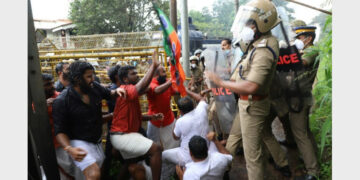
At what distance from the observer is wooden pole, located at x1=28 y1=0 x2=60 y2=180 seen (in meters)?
2.28

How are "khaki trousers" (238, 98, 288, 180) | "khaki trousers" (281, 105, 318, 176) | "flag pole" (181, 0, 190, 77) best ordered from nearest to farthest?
"khaki trousers" (238, 98, 288, 180) < "khaki trousers" (281, 105, 318, 176) < "flag pole" (181, 0, 190, 77)

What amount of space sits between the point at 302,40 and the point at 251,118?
1.63 meters

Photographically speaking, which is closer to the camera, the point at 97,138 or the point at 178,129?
the point at 97,138

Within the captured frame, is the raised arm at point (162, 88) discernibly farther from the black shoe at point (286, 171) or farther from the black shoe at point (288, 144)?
the black shoe at point (288, 144)

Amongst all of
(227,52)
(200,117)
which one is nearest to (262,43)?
(200,117)

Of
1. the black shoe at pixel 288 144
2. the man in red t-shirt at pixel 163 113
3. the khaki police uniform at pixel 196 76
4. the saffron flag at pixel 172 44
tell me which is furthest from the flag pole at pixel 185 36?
the black shoe at pixel 288 144

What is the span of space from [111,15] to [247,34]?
71.2 ft

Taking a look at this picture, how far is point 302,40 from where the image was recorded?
376cm

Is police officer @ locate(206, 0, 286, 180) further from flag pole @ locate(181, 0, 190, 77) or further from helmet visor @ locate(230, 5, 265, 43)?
flag pole @ locate(181, 0, 190, 77)

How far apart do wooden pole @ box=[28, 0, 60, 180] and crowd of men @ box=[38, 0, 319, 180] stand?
0.74ft

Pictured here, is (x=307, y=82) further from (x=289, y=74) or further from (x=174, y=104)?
(x=174, y=104)

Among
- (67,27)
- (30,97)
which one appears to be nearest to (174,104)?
(30,97)

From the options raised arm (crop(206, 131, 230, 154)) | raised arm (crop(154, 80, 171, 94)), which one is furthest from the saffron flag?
raised arm (crop(206, 131, 230, 154))

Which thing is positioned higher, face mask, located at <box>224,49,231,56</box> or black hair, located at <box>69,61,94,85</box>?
face mask, located at <box>224,49,231,56</box>
